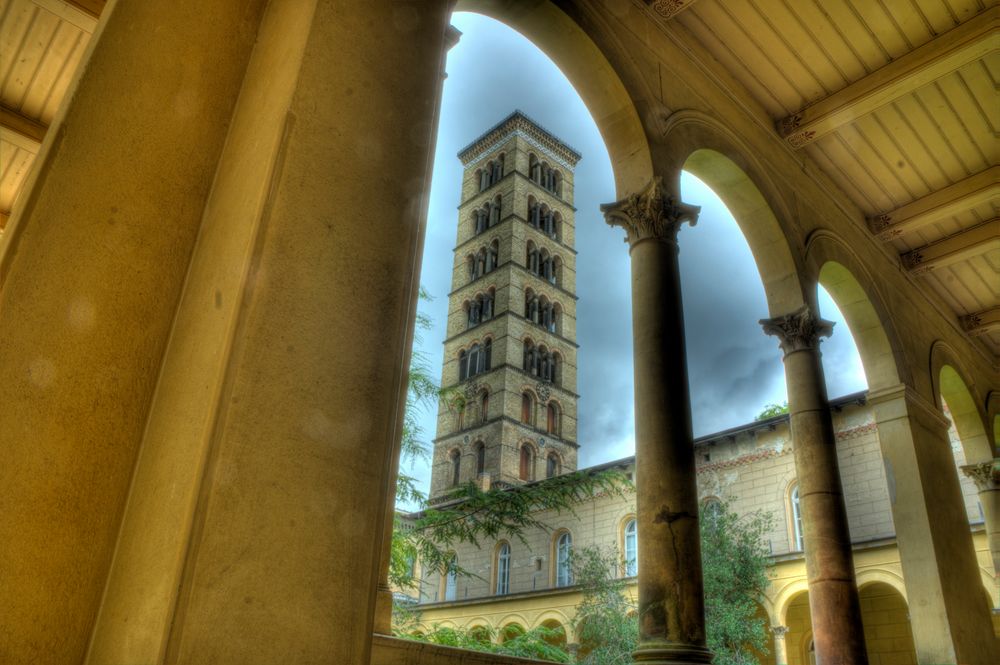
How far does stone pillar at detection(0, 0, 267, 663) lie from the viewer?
1.73 m

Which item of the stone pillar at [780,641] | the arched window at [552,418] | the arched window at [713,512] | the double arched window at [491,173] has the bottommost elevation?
the stone pillar at [780,641]

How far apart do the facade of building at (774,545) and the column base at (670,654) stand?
928 centimetres

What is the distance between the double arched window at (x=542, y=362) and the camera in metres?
39.3

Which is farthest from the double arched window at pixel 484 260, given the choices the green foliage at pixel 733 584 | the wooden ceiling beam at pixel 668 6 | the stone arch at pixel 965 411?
the wooden ceiling beam at pixel 668 6

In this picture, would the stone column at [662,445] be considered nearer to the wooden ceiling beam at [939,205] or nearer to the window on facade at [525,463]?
the wooden ceiling beam at [939,205]

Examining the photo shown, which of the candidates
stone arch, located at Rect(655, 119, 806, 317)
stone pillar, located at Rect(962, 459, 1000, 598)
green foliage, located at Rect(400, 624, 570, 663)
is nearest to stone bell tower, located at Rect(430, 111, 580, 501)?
stone pillar, located at Rect(962, 459, 1000, 598)

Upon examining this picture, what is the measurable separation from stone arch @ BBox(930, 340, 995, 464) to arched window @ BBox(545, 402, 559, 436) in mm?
28685

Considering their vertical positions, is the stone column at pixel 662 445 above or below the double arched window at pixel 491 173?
below

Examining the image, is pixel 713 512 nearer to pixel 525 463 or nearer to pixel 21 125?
pixel 21 125

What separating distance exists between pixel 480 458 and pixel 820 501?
31.3 m

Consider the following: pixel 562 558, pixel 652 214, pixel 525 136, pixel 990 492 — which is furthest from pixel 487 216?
pixel 652 214

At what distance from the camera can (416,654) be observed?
8.41 feet

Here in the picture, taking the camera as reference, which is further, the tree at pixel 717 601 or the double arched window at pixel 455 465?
the double arched window at pixel 455 465

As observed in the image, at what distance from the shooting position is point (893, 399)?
27.6 ft
